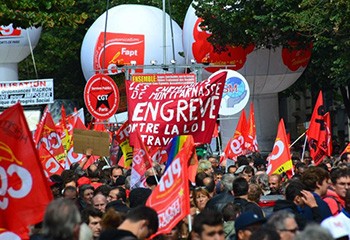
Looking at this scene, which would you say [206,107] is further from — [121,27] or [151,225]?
[121,27]

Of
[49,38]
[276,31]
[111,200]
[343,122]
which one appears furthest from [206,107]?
[343,122]

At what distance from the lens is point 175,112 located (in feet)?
63.6

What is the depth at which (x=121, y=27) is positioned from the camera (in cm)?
4147

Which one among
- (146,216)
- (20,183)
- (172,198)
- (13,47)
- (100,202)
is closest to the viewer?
(146,216)

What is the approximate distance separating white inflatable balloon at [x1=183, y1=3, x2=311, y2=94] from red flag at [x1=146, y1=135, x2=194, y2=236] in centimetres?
2509

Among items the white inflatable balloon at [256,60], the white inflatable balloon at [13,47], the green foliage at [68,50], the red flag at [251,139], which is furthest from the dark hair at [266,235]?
the green foliage at [68,50]

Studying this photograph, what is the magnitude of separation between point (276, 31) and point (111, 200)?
21.1 m

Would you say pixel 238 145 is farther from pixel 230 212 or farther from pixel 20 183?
pixel 20 183

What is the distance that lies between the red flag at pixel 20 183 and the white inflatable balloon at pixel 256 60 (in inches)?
993

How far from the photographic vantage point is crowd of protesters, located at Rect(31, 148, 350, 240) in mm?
8609

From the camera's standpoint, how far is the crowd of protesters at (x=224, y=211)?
861 cm

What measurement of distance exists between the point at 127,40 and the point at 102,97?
11921mm

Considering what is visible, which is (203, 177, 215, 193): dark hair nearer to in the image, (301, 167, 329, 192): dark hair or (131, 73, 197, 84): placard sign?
(301, 167, 329, 192): dark hair

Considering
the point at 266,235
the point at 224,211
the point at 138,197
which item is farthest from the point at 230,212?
the point at 266,235
